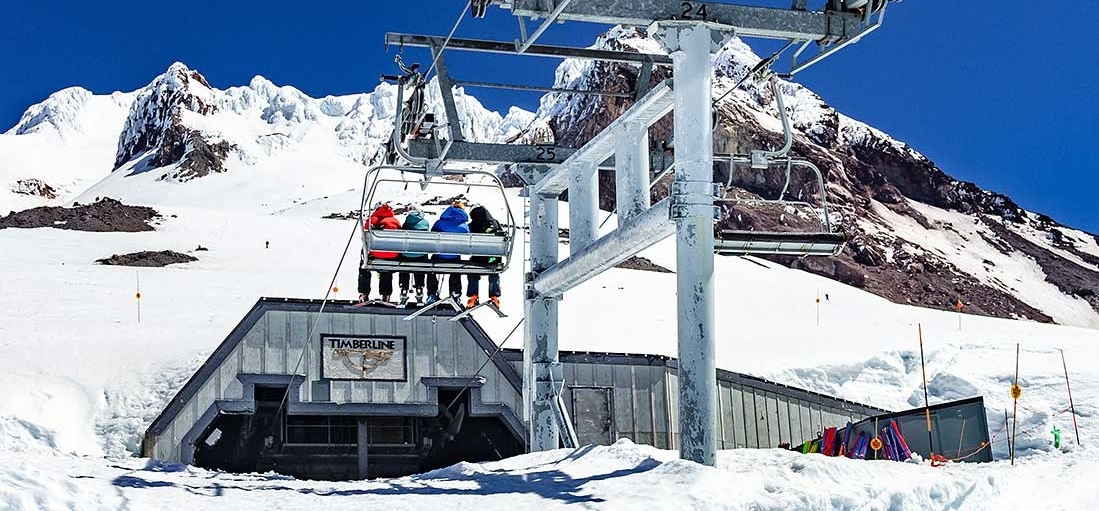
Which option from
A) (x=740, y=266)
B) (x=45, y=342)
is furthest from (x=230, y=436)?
(x=740, y=266)

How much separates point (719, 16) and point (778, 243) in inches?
109

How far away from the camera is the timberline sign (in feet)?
71.4

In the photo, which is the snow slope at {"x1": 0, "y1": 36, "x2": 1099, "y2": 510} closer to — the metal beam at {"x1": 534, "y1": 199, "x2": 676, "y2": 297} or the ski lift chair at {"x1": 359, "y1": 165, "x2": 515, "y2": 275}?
the metal beam at {"x1": 534, "y1": 199, "x2": 676, "y2": 297}

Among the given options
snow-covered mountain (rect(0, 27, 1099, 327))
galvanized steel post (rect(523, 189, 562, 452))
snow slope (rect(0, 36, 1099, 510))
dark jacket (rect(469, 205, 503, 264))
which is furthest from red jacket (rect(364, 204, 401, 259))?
snow-covered mountain (rect(0, 27, 1099, 327))

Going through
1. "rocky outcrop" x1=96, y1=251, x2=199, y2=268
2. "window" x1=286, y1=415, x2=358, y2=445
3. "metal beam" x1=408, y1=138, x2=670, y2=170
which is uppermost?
"rocky outcrop" x1=96, y1=251, x2=199, y2=268

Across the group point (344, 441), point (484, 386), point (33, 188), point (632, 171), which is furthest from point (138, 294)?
point (33, 188)

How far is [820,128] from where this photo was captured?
13375 centimetres

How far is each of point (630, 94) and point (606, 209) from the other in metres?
86.4

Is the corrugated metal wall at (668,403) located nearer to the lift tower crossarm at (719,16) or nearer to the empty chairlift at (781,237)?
the empty chairlift at (781,237)

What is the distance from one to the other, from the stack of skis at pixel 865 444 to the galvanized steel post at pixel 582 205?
16.8 feet

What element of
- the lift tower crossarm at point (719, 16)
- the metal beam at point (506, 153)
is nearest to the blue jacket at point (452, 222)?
the metal beam at point (506, 153)

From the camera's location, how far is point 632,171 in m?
12.9

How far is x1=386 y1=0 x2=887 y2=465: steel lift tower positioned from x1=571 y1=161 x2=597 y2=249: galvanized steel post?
15mm

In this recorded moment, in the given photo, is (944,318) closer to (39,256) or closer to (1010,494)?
(39,256)
